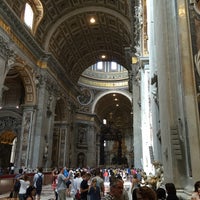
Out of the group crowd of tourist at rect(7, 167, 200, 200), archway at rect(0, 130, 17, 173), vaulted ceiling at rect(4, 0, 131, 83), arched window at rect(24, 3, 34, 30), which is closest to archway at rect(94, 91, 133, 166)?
vaulted ceiling at rect(4, 0, 131, 83)

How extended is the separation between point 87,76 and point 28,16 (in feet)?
63.9

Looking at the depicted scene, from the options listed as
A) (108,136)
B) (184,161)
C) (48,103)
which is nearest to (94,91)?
(108,136)

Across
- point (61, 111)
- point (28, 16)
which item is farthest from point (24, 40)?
point (61, 111)

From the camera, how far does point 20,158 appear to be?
48.2ft

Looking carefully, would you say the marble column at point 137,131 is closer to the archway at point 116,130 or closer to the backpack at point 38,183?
the backpack at point 38,183

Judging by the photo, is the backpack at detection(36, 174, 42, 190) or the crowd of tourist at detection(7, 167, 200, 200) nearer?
the crowd of tourist at detection(7, 167, 200, 200)

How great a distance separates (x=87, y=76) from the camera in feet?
114

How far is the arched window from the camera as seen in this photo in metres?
15.2

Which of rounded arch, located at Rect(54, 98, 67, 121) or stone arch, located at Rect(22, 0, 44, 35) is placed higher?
stone arch, located at Rect(22, 0, 44, 35)

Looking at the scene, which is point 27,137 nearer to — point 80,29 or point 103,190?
point 80,29

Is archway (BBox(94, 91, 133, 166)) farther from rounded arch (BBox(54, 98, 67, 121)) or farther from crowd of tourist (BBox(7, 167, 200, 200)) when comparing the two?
crowd of tourist (BBox(7, 167, 200, 200))

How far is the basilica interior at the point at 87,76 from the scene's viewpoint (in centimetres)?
409

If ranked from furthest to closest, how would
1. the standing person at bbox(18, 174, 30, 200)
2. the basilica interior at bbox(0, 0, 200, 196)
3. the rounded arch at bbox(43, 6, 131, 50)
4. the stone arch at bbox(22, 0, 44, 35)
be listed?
1. the rounded arch at bbox(43, 6, 131, 50)
2. the stone arch at bbox(22, 0, 44, 35)
3. the standing person at bbox(18, 174, 30, 200)
4. the basilica interior at bbox(0, 0, 200, 196)

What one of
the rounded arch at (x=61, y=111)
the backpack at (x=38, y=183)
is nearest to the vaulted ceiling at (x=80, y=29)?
the rounded arch at (x=61, y=111)
